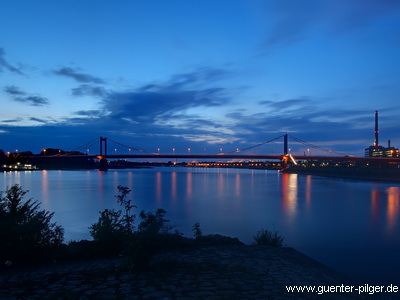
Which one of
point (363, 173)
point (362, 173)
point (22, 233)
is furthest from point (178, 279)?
point (362, 173)

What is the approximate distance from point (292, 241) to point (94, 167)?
10293cm

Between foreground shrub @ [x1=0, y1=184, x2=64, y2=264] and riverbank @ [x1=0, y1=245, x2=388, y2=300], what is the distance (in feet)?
1.56

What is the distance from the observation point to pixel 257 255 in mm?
6074

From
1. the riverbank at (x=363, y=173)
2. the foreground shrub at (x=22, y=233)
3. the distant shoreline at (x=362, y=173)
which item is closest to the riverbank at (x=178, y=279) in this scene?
the foreground shrub at (x=22, y=233)

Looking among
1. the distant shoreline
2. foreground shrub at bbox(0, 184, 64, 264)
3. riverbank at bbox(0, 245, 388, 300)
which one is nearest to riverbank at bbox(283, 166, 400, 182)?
the distant shoreline

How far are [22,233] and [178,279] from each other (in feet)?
10.00

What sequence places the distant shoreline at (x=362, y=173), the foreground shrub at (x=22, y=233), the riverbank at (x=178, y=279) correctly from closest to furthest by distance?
1. the riverbank at (x=178, y=279)
2. the foreground shrub at (x=22, y=233)
3. the distant shoreline at (x=362, y=173)

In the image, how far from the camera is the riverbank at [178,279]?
13.0 ft

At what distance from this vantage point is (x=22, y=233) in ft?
18.6

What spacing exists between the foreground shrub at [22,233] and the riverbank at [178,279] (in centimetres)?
47

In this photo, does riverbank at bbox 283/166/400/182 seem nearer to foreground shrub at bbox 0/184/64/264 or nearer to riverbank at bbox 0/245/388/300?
riverbank at bbox 0/245/388/300

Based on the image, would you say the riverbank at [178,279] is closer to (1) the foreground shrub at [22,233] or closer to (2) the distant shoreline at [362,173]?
(1) the foreground shrub at [22,233]

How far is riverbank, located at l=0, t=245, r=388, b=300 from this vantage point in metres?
3.95

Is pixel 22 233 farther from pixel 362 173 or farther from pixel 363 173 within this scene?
pixel 362 173
